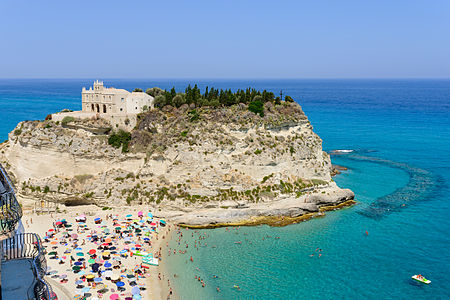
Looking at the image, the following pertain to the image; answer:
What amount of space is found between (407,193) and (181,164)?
33620mm

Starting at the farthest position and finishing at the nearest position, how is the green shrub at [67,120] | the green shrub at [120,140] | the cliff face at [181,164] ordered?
the green shrub at [67,120] → the green shrub at [120,140] → the cliff face at [181,164]

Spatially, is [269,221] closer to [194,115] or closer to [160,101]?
[194,115]

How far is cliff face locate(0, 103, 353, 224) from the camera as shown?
4662cm

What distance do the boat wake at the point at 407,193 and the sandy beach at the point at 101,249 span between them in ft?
89.2

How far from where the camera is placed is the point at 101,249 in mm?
37312

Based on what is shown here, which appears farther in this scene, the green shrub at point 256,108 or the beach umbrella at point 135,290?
the green shrub at point 256,108

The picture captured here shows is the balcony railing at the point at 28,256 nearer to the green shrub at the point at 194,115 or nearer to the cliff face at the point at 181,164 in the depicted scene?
the cliff face at the point at 181,164

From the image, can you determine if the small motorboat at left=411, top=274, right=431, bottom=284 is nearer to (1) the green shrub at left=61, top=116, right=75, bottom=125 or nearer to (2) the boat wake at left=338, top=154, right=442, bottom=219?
(2) the boat wake at left=338, top=154, right=442, bottom=219

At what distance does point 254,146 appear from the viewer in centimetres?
4994

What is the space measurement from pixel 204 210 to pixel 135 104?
20.8 metres

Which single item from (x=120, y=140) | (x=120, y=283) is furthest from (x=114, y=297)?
(x=120, y=140)

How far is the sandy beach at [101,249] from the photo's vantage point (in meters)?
31.0

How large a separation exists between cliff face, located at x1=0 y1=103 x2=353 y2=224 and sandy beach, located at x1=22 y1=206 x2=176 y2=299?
10.6ft

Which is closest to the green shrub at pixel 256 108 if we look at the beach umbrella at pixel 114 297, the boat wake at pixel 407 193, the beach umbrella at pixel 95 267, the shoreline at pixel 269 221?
the shoreline at pixel 269 221
